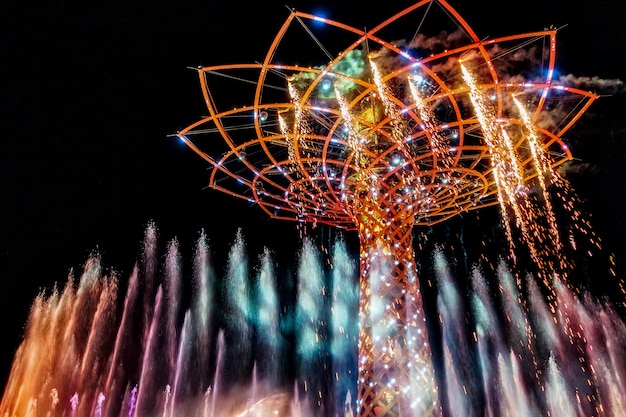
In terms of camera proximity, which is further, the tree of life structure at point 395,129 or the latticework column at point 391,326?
the latticework column at point 391,326

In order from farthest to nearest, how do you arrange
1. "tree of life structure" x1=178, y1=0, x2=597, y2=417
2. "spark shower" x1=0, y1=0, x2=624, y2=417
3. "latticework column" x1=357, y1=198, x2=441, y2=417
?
"spark shower" x1=0, y1=0, x2=624, y2=417, "latticework column" x1=357, y1=198, x2=441, y2=417, "tree of life structure" x1=178, y1=0, x2=597, y2=417

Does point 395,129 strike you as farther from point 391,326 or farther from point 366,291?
point 391,326

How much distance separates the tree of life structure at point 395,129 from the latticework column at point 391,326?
0.8 inches

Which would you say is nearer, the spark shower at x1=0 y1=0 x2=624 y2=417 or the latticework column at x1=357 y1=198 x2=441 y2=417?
the latticework column at x1=357 y1=198 x2=441 y2=417

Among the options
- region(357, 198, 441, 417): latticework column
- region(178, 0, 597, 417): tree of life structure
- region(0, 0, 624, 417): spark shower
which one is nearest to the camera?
region(178, 0, 597, 417): tree of life structure

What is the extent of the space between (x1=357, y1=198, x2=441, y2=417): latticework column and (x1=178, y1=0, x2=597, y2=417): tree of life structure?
0.07 feet

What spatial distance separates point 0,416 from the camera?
17.3 meters

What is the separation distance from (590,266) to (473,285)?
4401 millimetres

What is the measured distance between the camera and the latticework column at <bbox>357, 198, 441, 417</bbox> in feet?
27.1

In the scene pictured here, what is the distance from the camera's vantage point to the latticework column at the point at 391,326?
8258 millimetres

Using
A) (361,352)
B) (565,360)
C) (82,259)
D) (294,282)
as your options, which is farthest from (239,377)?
(565,360)

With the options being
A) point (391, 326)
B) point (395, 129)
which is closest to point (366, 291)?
point (391, 326)

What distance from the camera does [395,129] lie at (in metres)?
9.11

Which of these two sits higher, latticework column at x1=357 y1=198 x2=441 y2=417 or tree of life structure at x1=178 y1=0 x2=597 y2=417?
tree of life structure at x1=178 y1=0 x2=597 y2=417
